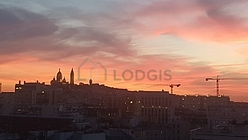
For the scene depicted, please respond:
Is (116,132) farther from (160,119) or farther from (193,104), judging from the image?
(193,104)

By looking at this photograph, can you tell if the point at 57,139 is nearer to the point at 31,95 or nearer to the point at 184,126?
the point at 184,126

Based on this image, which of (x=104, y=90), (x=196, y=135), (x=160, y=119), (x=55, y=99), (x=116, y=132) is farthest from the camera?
(x=104, y=90)

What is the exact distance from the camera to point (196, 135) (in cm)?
2539

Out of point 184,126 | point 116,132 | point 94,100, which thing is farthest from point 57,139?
point 94,100

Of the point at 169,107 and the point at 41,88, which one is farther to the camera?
the point at 41,88

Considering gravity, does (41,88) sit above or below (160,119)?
above

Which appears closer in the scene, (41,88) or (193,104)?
(41,88)

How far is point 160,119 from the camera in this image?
77.5 m

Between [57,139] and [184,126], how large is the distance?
913 inches

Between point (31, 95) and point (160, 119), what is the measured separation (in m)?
31.6

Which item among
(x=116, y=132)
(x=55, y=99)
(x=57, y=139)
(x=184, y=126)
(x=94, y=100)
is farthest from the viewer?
(x=94, y=100)

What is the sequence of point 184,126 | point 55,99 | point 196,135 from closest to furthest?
point 196,135 < point 184,126 < point 55,99

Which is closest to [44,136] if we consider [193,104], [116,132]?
[116,132]

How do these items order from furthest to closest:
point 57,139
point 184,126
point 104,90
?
point 104,90
point 184,126
point 57,139
